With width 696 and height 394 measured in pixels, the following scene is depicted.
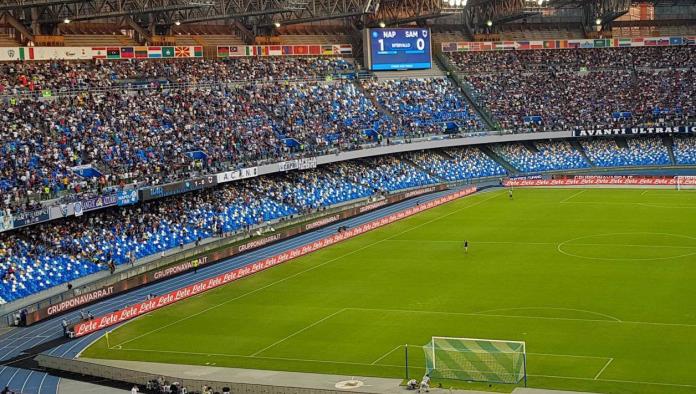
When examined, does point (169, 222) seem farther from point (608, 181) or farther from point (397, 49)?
point (608, 181)

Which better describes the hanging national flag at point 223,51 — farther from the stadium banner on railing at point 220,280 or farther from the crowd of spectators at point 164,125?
the stadium banner on railing at point 220,280

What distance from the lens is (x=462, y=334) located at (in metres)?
40.5

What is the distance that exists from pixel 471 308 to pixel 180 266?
Result: 20382mm

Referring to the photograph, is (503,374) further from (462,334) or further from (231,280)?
(231,280)

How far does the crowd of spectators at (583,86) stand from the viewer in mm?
103562

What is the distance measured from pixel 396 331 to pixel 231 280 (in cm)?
1586

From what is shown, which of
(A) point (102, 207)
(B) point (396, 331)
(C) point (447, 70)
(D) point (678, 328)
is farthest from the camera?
(C) point (447, 70)

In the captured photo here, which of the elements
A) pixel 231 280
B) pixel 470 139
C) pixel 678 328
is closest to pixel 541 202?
pixel 470 139

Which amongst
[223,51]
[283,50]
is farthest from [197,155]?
[283,50]

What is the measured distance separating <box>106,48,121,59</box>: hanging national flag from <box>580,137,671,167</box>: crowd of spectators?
53270 mm

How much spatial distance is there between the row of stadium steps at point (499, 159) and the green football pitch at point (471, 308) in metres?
30.8


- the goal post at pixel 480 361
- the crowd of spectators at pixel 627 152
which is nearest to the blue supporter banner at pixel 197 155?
the goal post at pixel 480 361

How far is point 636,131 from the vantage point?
10125cm

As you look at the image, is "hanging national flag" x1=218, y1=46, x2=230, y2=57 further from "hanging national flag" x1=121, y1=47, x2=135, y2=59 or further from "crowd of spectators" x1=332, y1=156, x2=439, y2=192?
"crowd of spectators" x1=332, y1=156, x2=439, y2=192
